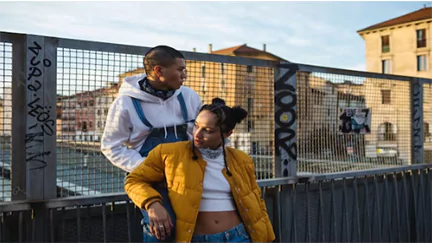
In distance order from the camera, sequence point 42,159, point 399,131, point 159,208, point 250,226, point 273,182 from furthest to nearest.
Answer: point 399,131 < point 273,182 < point 42,159 < point 250,226 < point 159,208

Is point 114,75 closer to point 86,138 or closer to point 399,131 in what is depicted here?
point 86,138

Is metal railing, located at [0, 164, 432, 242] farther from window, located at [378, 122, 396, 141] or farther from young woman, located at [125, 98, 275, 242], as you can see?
young woman, located at [125, 98, 275, 242]

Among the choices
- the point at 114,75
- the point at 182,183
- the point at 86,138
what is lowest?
the point at 182,183

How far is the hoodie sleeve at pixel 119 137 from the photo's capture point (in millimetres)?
2771

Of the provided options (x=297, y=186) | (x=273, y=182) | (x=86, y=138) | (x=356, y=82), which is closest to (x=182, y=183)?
(x=86, y=138)

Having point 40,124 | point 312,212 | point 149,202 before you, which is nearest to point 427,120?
point 312,212

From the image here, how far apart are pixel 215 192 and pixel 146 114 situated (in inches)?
27.8

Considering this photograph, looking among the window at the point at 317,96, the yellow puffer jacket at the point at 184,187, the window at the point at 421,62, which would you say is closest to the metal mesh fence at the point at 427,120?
the window at the point at 317,96

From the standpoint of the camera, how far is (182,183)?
247cm

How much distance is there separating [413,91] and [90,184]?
4326 mm

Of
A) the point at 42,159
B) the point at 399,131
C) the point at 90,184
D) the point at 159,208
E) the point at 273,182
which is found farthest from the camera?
the point at 399,131

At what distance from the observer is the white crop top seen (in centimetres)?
252

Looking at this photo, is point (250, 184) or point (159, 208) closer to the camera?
point (159, 208)

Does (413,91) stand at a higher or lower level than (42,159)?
higher
